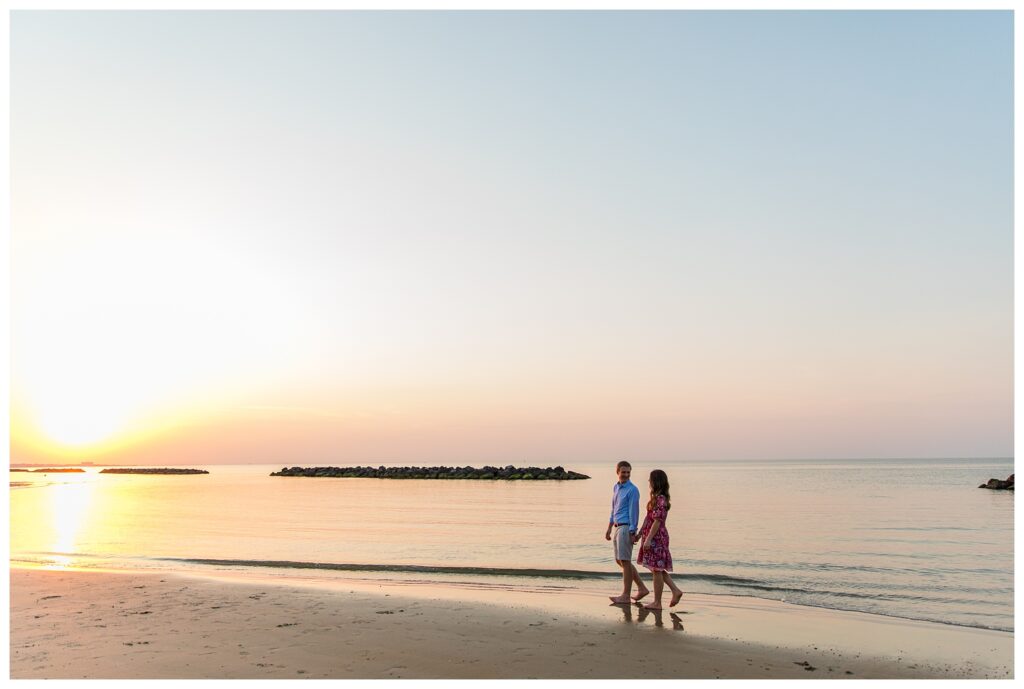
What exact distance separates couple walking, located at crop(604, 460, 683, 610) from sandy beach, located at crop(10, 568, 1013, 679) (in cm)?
51

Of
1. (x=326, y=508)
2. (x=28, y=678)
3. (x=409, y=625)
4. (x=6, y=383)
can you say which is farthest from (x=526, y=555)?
(x=326, y=508)

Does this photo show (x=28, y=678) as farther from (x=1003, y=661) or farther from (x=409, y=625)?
(x=1003, y=661)

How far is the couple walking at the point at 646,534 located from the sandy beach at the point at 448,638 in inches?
20.2

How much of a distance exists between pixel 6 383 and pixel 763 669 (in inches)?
340

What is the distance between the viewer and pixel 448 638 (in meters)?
9.59

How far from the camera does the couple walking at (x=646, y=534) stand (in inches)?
458

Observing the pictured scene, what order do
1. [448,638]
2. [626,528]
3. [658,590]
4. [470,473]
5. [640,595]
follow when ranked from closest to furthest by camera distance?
[448,638] → [658,590] → [626,528] → [640,595] → [470,473]

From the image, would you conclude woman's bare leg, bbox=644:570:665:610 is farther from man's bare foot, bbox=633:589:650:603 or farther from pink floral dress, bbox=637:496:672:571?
man's bare foot, bbox=633:589:650:603

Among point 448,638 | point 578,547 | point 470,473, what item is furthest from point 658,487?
point 470,473

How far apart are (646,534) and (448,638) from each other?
375 centimetres

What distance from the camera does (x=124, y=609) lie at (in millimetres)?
11344

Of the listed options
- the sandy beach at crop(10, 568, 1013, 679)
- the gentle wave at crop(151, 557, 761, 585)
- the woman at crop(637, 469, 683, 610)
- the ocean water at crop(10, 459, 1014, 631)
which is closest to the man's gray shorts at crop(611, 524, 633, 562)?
the woman at crop(637, 469, 683, 610)

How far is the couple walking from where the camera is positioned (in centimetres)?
1162

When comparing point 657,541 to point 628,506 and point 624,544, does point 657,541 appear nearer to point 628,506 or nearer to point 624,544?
point 624,544
